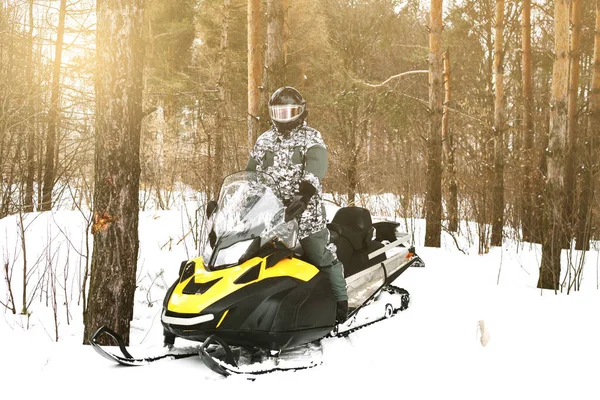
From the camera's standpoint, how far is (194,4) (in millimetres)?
21188

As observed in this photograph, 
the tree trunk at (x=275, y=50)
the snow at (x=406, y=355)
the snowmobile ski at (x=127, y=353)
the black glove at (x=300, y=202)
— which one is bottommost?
the snow at (x=406, y=355)

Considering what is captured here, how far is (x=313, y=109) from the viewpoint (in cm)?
1928

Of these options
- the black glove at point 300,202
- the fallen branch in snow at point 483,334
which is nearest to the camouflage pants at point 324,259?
the black glove at point 300,202

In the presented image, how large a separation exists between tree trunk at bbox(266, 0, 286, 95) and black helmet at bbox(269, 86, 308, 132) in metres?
3.69

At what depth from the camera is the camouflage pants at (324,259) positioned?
3898mm

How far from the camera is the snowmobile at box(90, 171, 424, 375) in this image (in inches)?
123

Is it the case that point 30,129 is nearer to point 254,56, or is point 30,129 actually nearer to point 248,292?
point 254,56

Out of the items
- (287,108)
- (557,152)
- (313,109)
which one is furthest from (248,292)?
(313,109)

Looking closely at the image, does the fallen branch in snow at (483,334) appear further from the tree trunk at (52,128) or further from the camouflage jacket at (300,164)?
the tree trunk at (52,128)

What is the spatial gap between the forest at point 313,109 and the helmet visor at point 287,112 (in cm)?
96

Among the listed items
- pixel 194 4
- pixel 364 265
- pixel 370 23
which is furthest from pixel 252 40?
pixel 194 4

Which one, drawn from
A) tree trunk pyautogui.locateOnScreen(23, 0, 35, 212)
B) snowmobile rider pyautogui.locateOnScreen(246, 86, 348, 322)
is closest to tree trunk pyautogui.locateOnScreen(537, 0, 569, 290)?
snowmobile rider pyautogui.locateOnScreen(246, 86, 348, 322)

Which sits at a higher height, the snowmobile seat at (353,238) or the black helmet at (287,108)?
the black helmet at (287,108)

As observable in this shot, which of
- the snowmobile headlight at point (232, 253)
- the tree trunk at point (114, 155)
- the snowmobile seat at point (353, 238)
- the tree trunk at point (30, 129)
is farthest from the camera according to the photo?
the tree trunk at point (30, 129)
